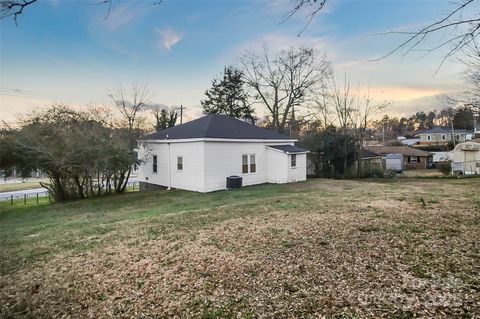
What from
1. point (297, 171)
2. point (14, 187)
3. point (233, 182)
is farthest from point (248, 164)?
point (14, 187)

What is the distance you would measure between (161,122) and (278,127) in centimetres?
1360

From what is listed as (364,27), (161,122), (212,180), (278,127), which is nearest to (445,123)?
(278,127)

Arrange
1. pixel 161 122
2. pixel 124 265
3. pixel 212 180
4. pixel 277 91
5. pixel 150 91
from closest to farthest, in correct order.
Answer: pixel 124 265, pixel 212 180, pixel 150 91, pixel 277 91, pixel 161 122

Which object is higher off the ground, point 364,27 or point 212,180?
point 364,27

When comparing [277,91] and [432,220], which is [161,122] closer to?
[277,91]

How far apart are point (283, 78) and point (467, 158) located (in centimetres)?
2084

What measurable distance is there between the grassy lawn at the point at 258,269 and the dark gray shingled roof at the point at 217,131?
966cm

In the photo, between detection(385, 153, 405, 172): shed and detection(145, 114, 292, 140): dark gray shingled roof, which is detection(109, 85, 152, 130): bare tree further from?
detection(385, 153, 405, 172): shed

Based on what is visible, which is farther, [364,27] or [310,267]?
[364,27]

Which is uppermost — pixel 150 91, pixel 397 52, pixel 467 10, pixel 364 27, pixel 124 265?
pixel 150 91

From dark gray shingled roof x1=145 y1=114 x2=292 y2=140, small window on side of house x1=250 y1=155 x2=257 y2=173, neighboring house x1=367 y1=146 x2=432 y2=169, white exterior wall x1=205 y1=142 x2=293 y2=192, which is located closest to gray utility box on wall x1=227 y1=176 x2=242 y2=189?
white exterior wall x1=205 y1=142 x2=293 y2=192

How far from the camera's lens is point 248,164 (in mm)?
17859

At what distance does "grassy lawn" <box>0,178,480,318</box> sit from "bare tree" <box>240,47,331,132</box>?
24450 millimetres

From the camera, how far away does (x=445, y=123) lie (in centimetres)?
7638
